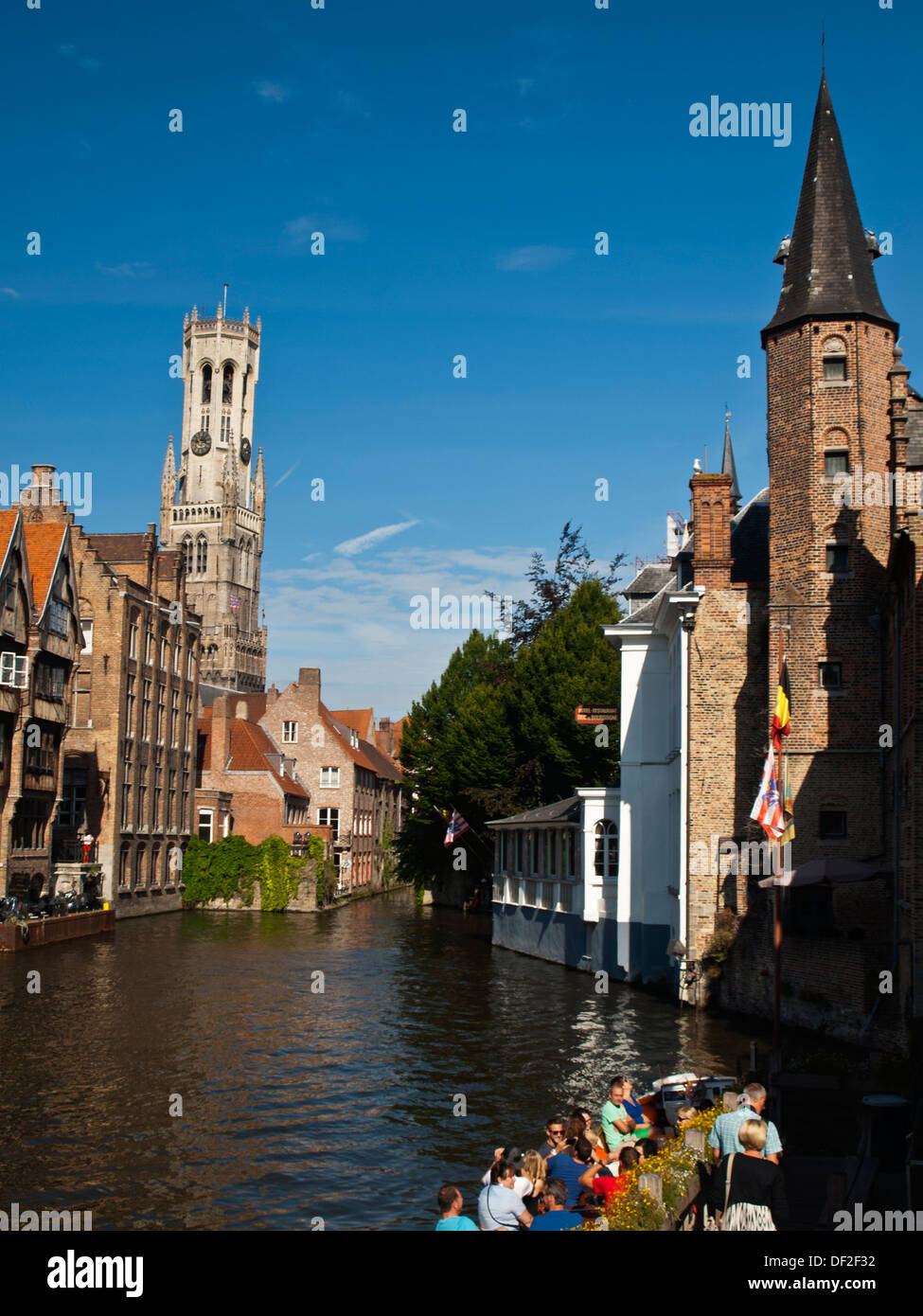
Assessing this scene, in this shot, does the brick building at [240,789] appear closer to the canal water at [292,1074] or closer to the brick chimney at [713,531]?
the canal water at [292,1074]

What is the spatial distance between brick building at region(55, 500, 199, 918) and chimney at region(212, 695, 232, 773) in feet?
9.87

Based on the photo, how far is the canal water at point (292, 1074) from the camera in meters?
14.8

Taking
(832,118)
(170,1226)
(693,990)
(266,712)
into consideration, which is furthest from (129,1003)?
(266,712)

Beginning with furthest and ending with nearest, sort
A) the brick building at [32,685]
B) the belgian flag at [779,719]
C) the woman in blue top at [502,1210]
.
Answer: the brick building at [32,685], the belgian flag at [779,719], the woman in blue top at [502,1210]

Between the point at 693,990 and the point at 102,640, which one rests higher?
the point at 102,640

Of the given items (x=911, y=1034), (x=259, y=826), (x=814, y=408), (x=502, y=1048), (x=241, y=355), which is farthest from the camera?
(x=241, y=355)

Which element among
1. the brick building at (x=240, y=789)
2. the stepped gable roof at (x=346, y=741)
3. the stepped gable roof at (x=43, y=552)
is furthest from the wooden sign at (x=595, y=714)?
the stepped gable roof at (x=346, y=741)

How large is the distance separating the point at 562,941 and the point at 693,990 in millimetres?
11197

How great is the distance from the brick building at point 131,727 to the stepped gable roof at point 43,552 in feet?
8.84

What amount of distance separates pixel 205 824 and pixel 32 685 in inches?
988

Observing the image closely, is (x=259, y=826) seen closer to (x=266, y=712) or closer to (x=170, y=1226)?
(x=266, y=712)

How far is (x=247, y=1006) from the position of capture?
2862 centimetres

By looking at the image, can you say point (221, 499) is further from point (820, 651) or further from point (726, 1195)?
point (726, 1195)

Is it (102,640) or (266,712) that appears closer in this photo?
(102,640)
